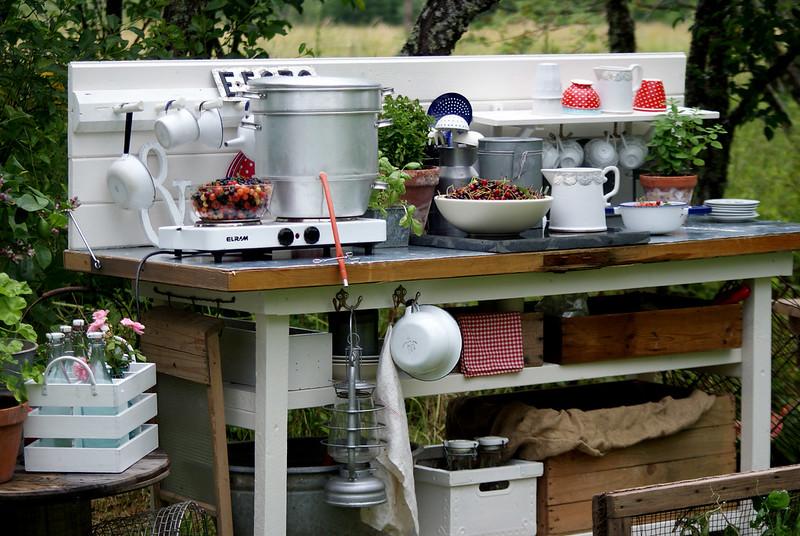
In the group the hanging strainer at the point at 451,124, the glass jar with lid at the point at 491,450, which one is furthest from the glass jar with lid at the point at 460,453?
the hanging strainer at the point at 451,124

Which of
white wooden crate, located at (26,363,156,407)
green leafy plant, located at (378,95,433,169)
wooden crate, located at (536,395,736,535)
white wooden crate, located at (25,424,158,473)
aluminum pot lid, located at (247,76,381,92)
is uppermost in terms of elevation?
aluminum pot lid, located at (247,76,381,92)

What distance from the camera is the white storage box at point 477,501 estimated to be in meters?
3.80

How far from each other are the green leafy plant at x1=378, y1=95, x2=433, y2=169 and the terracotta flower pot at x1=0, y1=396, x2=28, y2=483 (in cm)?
141

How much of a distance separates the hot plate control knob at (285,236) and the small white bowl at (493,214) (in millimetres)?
567

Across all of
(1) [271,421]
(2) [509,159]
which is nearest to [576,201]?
(2) [509,159]

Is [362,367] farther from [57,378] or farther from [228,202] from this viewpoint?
[57,378]

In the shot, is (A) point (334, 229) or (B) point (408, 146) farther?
(B) point (408, 146)

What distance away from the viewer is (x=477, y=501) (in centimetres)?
383

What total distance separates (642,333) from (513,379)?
0.50 m

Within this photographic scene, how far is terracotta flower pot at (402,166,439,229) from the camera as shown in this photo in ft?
12.9

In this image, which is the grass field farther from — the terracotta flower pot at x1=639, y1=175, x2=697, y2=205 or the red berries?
the red berries

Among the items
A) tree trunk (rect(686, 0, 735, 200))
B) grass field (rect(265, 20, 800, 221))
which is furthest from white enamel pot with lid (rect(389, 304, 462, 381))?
grass field (rect(265, 20, 800, 221))

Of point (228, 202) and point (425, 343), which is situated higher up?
point (228, 202)

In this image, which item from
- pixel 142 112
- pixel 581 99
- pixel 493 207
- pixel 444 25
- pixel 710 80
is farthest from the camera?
pixel 710 80
